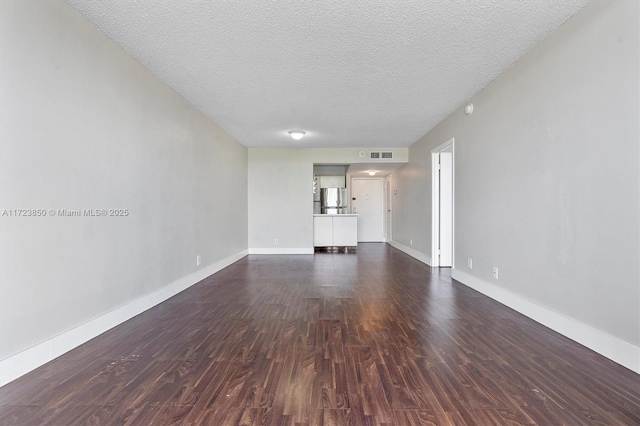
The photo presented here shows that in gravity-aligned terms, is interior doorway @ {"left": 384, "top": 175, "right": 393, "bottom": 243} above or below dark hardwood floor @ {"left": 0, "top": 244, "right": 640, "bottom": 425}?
above

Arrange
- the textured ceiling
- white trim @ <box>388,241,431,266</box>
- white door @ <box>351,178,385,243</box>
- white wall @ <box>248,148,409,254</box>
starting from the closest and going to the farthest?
the textured ceiling, white trim @ <box>388,241,431,266</box>, white wall @ <box>248,148,409,254</box>, white door @ <box>351,178,385,243</box>

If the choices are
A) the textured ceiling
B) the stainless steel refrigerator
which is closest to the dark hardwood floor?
the textured ceiling

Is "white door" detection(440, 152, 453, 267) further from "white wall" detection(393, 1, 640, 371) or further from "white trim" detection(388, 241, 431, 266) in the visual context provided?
"white wall" detection(393, 1, 640, 371)

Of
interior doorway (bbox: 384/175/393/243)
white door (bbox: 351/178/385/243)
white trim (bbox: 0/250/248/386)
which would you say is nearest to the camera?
white trim (bbox: 0/250/248/386)

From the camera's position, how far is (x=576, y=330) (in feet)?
7.50

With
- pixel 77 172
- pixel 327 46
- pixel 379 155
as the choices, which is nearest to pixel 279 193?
pixel 379 155

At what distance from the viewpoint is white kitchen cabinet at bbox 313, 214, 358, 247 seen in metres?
7.68

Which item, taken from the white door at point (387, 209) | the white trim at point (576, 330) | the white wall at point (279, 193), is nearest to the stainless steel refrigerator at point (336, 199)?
the white wall at point (279, 193)

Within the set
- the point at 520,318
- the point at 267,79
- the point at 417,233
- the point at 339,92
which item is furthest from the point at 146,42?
the point at 417,233

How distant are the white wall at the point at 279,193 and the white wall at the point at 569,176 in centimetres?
403

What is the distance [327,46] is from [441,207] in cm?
360

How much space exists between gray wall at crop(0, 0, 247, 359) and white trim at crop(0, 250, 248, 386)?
0.14ft

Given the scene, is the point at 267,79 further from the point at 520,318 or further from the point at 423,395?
the point at 520,318

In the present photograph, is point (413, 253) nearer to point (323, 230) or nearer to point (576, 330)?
point (323, 230)
